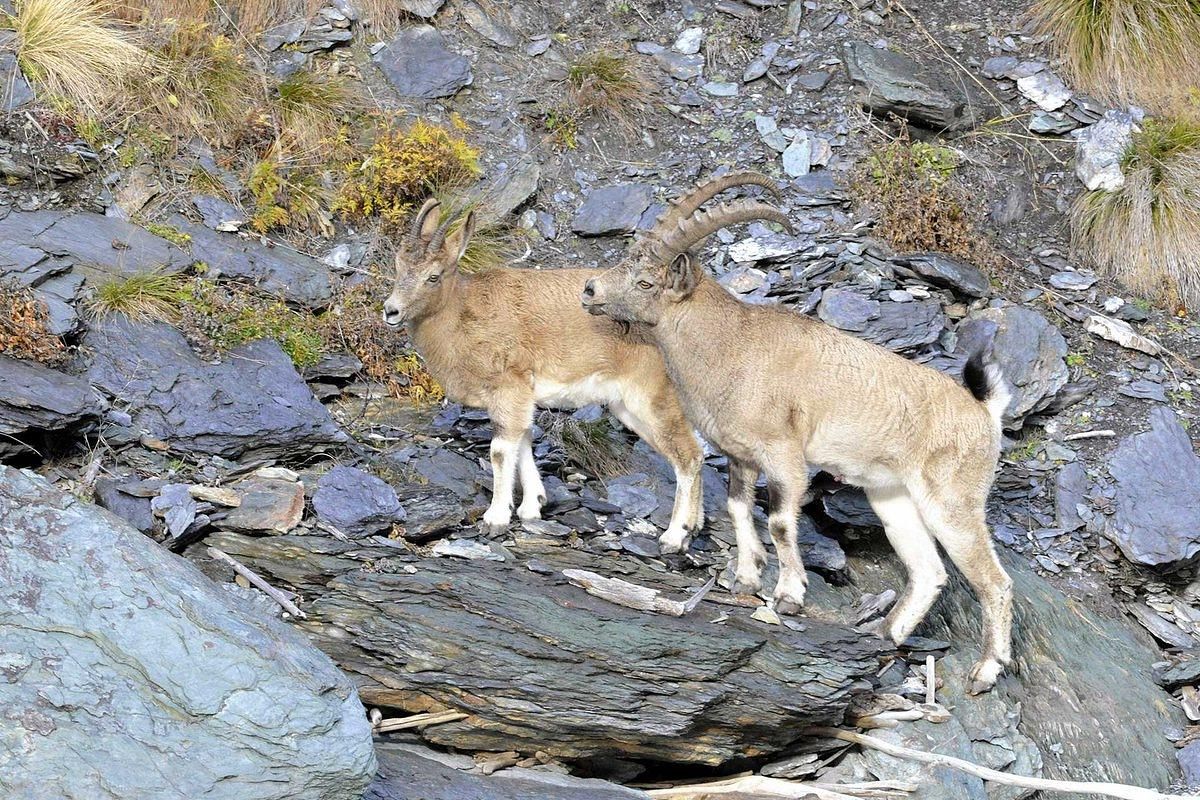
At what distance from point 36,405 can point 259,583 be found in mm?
3003

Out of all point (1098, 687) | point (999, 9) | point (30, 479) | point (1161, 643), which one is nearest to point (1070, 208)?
point (999, 9)

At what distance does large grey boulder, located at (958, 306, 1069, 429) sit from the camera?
1564 centimetres

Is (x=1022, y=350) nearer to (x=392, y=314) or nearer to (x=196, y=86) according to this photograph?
(x=392, y=314)

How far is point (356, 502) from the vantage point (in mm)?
11406

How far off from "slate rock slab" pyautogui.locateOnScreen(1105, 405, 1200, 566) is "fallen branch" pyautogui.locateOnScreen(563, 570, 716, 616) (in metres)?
6.33

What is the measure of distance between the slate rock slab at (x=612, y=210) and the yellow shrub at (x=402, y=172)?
62.2 inches

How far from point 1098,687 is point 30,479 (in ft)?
32.0

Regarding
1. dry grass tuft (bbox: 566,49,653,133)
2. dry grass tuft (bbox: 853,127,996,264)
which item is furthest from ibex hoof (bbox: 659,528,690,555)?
dry grass tuft (bbox: 566,49,653,133)

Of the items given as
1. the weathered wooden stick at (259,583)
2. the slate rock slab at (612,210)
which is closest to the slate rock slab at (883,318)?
the slate rock slab at (612,210)

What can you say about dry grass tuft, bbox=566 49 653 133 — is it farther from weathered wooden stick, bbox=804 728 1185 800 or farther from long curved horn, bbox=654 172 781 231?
weathered wooden stick, bbox=804 728 1185 800

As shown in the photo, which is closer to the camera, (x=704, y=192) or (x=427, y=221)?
(x=704, y=192)

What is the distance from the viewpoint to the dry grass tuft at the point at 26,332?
12148 millimetres

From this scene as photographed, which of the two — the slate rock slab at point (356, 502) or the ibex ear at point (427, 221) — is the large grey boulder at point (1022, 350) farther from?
the slate rock slab at point (356, 502)

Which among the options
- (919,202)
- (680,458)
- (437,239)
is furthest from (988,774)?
(919,202)
